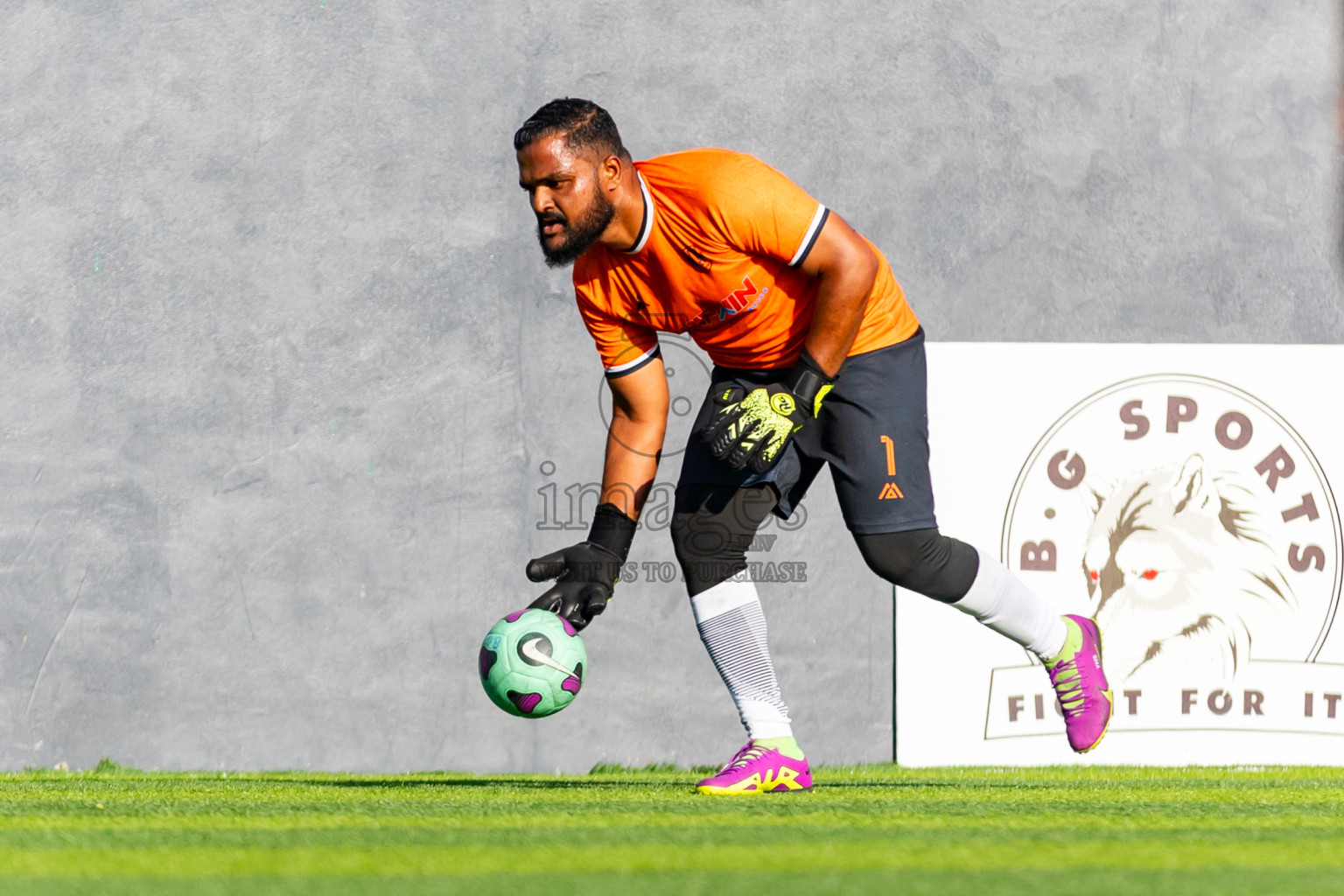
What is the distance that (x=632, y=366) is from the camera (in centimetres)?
396

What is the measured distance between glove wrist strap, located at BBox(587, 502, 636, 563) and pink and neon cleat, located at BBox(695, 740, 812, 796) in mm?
660

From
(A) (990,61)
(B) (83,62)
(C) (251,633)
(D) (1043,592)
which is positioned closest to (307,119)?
(B) (83,62)

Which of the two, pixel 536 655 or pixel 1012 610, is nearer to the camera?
pixel 536 655

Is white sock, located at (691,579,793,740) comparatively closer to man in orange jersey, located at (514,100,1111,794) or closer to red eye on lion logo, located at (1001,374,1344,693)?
man in orange jersey, located at (514,100,1111,794)

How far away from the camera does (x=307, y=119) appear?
6.39 m

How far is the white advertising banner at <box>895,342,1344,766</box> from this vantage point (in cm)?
566

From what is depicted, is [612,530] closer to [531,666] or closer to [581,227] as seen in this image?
[531,666]

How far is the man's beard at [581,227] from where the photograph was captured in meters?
3.55

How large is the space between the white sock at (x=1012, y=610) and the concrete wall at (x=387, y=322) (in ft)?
7.57

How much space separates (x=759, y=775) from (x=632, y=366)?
4.00ft

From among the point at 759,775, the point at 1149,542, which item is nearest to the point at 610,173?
the point at 759,775

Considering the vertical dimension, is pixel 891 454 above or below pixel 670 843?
above

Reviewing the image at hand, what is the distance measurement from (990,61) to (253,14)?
11.5 feet

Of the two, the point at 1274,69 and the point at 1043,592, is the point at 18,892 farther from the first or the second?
the point at 1274,69
